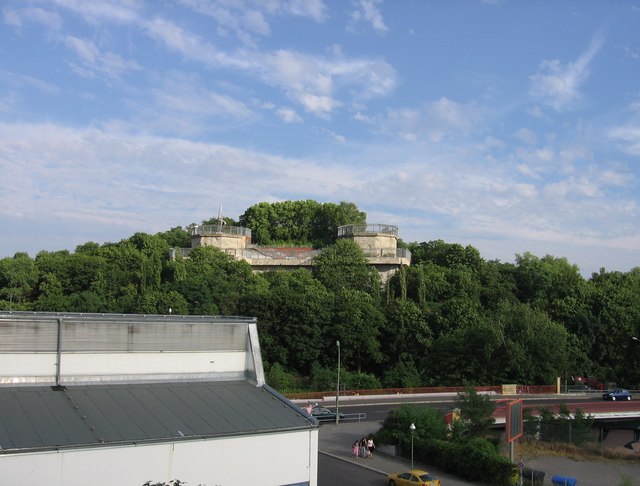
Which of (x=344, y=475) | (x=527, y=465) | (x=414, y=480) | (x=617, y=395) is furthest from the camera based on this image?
(x=617, y=395)

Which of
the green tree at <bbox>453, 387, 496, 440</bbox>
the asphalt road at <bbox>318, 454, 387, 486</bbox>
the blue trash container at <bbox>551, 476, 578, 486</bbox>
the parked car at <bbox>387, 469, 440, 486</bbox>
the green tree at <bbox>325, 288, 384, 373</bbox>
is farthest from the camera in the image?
the green tree at <bbox>325, 288, 384, 373</bbox>

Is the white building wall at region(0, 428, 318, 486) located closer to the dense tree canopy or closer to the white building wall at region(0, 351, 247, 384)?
the white building wall at region(0, 351, 247, 384)

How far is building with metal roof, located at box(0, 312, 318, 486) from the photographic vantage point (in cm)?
1733

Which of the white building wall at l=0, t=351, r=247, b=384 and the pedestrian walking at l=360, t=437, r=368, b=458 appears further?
the pedestrian walking at l=360, t=437, r=368, b=458

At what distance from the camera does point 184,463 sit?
18.7m

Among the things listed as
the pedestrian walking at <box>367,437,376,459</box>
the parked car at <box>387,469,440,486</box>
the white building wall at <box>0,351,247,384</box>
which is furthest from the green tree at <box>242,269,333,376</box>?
the white building wall at <box>0,351,247,384</box>

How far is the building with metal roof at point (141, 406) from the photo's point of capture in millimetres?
17328

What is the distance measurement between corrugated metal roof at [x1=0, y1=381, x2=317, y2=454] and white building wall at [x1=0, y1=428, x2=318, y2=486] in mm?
262

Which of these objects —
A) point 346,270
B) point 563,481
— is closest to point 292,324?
point 346,270

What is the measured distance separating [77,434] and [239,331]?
7524mm

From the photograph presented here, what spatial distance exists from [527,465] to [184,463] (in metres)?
20.4

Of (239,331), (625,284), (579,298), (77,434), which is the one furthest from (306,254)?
(77,434)

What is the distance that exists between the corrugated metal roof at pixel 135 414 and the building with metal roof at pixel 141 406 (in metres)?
0.03

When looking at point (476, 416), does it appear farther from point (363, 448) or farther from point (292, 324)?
point (292, 324)
